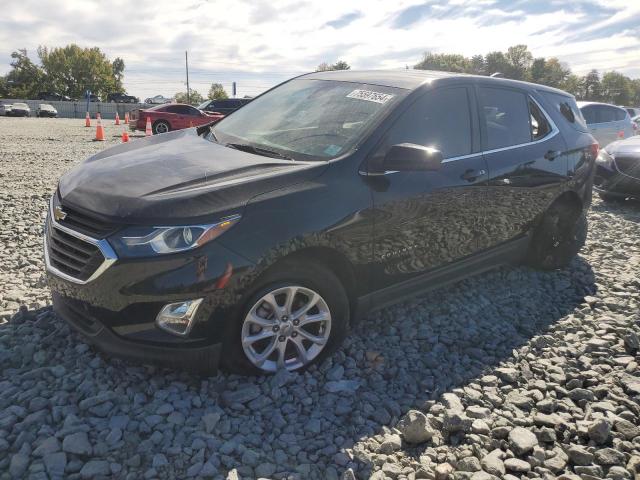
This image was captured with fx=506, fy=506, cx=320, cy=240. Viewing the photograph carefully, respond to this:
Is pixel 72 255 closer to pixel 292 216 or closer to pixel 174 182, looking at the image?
pixel 174 182

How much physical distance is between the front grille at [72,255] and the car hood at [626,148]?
7785 mm

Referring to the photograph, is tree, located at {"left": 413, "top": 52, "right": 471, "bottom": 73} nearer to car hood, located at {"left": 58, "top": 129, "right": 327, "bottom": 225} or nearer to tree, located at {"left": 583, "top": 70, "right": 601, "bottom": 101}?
tree, located at {"left": 583, "top": 70, "right": 601, "bottom": 101}

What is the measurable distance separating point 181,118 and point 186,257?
18302 mm

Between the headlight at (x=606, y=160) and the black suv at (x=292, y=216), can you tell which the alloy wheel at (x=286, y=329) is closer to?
the black suv at (x=292, y=216)

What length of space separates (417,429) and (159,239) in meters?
1.59


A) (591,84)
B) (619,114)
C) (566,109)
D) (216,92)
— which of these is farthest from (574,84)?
(566,109)

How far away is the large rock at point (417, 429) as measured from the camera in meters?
2.53

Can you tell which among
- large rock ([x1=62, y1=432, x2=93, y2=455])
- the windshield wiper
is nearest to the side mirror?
the windshield wiper

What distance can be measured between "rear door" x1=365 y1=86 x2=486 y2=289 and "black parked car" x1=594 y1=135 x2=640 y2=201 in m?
5.10

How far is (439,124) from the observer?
357cm

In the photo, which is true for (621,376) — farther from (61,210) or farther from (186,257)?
(61,210)

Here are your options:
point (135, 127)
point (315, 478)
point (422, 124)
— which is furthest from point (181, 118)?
point (315, 478)

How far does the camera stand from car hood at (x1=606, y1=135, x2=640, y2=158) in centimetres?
763

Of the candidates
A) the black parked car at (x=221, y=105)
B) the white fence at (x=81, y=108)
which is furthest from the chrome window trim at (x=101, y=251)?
the white fence at (x=81, y=108)
